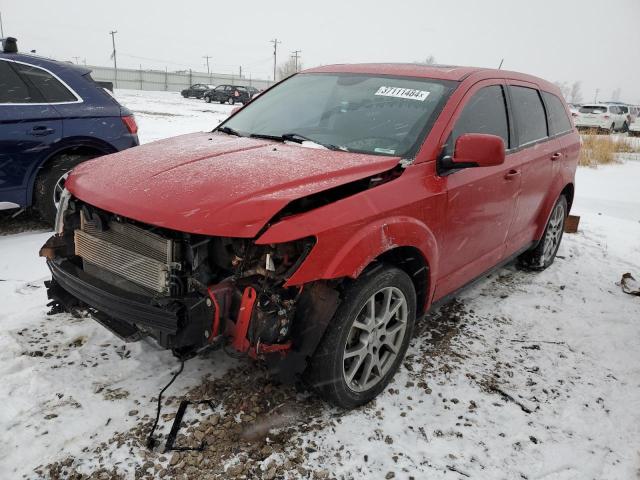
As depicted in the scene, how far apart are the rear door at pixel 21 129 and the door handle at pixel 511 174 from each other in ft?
13.2

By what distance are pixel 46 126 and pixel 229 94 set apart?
31434 millimetres

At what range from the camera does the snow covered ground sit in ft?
6.99

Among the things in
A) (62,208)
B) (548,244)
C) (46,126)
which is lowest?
(548,244)

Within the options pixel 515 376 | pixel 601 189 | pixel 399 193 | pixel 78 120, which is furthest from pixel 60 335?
pixel 601 189

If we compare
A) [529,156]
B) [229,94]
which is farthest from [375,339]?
[229,94]

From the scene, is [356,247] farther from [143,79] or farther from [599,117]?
[143,79]

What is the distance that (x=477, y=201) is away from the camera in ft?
9.77

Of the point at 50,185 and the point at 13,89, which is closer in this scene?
the point at 13,89

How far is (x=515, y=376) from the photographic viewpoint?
2926mm

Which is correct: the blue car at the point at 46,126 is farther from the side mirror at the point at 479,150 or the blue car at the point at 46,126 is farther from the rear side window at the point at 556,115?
the rear side window at the point at 556,115

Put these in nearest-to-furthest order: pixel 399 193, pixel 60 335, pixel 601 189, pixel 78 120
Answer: pixel 399 193, pixel 60 335, pixel 78 120, pixel 601 189

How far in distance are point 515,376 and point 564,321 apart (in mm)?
1058

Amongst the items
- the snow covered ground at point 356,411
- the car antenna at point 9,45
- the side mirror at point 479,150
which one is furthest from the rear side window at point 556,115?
the car antenna at point 9,45

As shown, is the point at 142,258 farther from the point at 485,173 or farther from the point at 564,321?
the point at 564,321
